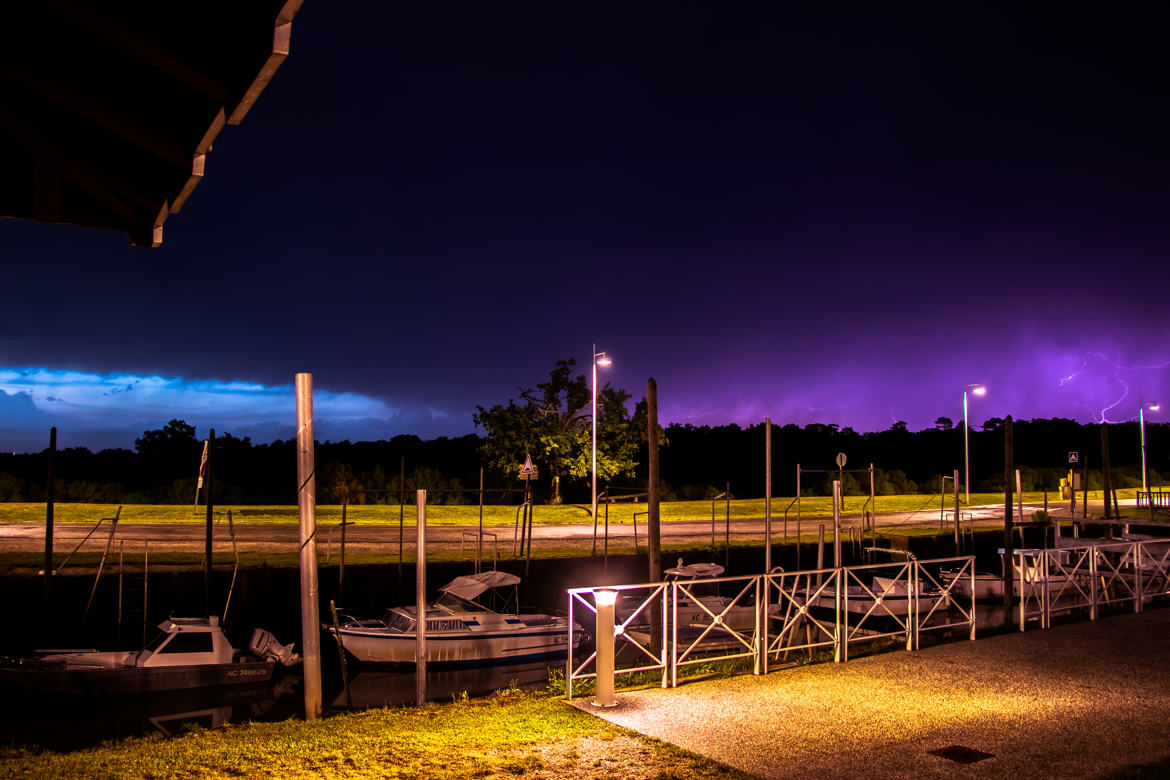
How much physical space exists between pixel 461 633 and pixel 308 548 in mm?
10718

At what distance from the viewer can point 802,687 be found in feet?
36.5

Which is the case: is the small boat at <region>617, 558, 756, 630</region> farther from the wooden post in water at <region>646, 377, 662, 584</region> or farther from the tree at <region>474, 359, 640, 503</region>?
the tree at <region>474, 359, 640, 503</region>

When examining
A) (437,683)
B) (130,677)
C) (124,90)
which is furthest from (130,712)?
(124,90)

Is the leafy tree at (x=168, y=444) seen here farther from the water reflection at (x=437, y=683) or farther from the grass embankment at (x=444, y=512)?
the water reflection at (x=437, y=683)

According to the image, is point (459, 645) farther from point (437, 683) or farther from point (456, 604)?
point (456, 604)

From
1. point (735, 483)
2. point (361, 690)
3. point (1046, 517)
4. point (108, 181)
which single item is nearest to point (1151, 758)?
point (108, 181)

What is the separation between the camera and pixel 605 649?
33.1 feet

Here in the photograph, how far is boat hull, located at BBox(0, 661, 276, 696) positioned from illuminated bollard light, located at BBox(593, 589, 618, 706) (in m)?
12.0

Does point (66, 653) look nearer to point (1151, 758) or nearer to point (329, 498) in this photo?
point (1151, 758)

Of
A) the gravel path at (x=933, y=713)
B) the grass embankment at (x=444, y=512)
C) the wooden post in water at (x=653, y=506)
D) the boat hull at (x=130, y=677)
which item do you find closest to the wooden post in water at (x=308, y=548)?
the gravel path at (x=933, y=713)

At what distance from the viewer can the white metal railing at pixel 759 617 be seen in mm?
11727

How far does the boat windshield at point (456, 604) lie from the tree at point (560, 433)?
2612 centimetres

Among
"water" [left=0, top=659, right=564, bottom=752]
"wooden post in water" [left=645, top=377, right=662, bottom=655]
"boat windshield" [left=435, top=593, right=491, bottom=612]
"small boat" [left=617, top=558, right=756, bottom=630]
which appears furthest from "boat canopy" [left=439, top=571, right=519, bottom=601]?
"wooden post in water" [left=645, top=377, right=662, bottom=655]

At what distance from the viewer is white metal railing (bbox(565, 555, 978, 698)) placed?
11.7 metres
